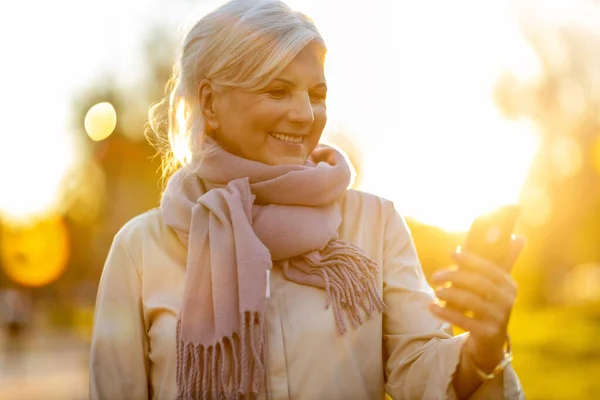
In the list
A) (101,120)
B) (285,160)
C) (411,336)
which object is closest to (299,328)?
(411,336)

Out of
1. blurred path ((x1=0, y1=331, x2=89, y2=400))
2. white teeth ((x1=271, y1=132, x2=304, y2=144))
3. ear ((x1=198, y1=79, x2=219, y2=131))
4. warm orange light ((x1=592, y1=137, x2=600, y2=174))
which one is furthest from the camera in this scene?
warm orange light ((x1=592, y1=137, x2=600, y2=174))

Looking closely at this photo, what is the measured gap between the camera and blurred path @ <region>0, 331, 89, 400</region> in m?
15.6

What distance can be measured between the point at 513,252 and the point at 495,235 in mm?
82

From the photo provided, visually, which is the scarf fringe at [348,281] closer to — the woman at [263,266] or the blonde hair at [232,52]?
the woman at [263,266]

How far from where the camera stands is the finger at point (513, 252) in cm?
236

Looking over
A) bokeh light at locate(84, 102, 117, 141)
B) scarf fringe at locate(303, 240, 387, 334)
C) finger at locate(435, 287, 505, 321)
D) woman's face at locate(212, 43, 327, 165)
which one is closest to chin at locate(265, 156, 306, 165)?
woman's face at locate(212, 43, 327, 165)

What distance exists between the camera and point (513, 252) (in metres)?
2.37

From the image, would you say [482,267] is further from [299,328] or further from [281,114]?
[281,114]

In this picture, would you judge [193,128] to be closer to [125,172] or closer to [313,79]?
[313,79]

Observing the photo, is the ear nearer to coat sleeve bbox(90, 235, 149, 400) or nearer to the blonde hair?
the blonde hair

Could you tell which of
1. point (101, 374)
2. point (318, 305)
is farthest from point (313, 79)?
point (101, 374)

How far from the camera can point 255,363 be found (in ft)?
10.2

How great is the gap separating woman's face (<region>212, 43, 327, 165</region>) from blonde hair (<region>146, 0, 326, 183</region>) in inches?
1.9

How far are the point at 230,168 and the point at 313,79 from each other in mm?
512
